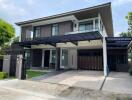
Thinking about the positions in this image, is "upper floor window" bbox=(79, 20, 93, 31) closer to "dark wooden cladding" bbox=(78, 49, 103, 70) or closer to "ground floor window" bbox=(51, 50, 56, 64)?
"dark wooden cladding" bbox=(78, 49, 103, 70)

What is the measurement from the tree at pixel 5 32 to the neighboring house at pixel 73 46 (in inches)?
271

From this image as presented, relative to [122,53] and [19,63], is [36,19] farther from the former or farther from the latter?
[122,53]

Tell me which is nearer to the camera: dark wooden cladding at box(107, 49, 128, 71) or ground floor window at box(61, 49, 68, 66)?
dark wooden cladding at box(107, 49, 128, 71)

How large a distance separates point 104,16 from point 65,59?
22.4 feet

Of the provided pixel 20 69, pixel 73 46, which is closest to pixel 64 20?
pixel 73 46

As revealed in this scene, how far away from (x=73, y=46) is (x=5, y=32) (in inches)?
569

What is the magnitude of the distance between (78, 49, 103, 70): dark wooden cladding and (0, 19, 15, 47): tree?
47.5 feet

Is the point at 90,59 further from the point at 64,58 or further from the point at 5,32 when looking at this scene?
the point at 5,32

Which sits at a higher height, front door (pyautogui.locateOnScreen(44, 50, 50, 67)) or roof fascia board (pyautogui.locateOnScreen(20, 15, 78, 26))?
roof fascia board (pyautogui.locateOnScreen(20, 15, 78, 26))

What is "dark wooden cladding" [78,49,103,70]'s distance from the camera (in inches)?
646

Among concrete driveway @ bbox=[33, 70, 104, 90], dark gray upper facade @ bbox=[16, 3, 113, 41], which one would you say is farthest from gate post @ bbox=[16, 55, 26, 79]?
Answer: dark gray upper facade @ bbox=[16, 3, 113, 41]

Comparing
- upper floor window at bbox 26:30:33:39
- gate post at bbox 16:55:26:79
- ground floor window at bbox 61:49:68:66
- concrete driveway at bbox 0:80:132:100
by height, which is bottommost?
concrete driveway at bbox 0:80:132:100

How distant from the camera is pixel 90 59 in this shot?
16.9 meters

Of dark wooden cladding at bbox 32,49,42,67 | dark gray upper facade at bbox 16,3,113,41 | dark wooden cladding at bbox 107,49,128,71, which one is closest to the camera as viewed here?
dark gray upper facade at bbox 16,3,113,41
